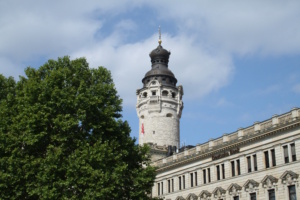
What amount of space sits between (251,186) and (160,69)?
4210 cm

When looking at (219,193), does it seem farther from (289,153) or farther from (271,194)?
(289,153)

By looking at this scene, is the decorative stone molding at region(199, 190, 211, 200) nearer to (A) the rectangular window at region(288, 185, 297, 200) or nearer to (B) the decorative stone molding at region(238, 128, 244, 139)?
(B) the decorative stone molding at region(238, 128, 244, 139)

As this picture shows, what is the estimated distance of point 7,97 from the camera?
37844 mm

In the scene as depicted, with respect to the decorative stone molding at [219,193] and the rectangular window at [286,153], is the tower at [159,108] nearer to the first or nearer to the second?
the decorative stone molding at [219,193]

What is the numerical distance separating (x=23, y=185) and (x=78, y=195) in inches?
164

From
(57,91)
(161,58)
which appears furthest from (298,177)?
(161,58)

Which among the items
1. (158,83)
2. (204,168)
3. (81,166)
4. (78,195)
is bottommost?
(78,195)

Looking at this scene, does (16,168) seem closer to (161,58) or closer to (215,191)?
(215,191)

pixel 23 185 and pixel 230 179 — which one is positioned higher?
pixel 230 179

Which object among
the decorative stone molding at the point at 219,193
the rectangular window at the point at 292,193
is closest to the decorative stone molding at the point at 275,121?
the rectangular window at the point at 292,193

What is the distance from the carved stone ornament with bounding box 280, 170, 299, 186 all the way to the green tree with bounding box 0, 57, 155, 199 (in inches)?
595

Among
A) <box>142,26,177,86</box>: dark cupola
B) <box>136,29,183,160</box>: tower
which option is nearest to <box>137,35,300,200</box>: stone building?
<box>136,29,183,160</box>: tower

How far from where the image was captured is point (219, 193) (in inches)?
2096

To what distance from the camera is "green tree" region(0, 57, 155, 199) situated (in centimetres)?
3334
